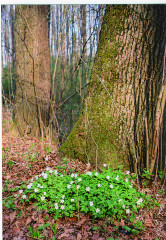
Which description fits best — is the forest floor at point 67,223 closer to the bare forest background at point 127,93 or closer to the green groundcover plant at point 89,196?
the green groundcover plant at point 89,196

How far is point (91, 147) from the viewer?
2.09 metres

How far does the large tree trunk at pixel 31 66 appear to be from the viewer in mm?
2861

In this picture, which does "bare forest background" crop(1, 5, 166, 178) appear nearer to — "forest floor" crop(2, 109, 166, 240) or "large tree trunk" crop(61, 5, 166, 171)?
"large tree trunk" crop(61, 5, 166, 171)

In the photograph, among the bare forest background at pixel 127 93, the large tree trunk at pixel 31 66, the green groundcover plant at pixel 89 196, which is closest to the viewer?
the green groundcover plant at pixel 89 196

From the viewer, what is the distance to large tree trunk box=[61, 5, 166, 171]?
181 centimetres

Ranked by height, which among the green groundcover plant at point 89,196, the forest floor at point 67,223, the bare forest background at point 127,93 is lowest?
the forest floor at point 67,223

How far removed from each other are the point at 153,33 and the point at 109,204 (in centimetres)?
188

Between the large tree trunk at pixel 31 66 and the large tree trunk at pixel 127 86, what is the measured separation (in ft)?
3.99

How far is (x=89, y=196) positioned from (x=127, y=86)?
1.30 m

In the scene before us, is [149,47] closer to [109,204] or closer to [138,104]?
[138,104]

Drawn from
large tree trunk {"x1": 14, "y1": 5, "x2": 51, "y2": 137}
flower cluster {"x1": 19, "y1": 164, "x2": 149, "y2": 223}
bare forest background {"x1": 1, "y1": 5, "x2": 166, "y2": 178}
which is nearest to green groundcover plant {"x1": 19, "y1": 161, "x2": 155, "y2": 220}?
flower cluster {"x1": 19, "y1": 164, "x2": 149, "y2": 223}

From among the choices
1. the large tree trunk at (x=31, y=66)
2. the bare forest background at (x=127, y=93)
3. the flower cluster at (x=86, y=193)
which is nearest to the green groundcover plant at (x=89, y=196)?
the flower cluster at (x=86, y=193)

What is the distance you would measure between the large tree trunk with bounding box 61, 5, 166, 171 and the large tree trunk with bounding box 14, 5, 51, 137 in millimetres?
1217

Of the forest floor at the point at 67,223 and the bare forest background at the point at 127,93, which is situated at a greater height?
the bare forest background at the point at 127,93
